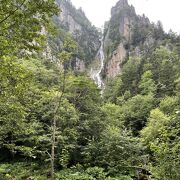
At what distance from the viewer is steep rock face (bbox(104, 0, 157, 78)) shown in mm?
94625

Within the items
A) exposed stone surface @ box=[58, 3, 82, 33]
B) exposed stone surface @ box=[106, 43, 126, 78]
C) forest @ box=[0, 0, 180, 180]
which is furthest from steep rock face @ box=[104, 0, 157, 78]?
forest @ box=[0, 0, 180, 180]

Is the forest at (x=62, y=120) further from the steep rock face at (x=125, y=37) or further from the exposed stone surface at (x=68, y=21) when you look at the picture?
the exposed stone surface at (x=68, y=21)

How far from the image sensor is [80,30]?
136 meters

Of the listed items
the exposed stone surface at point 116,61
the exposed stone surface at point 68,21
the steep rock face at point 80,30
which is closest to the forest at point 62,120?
the exposed stone surface at point 116,61

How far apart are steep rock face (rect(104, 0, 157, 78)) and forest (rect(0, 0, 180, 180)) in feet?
155

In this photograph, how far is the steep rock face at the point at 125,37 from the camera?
94625 mm

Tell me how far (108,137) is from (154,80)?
109 feet

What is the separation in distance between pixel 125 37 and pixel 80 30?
39250 mm

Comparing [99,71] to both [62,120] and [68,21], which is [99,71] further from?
[62,120]

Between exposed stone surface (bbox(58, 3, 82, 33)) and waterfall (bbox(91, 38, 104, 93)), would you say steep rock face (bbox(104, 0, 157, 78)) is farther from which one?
exposed stone surface (bbox(58, 3, 82, 33))

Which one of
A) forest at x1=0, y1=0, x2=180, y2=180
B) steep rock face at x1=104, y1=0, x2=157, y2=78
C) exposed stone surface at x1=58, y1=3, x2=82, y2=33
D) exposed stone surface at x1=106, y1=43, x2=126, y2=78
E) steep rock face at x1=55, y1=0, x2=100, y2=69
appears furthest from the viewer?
exposed stone surface at x1=58, y1=3, x2=82, y2=33

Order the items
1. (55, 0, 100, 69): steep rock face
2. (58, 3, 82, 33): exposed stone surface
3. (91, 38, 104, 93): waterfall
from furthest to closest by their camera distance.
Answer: (58, 3, 82, 33): exposed stone surface < (55, 0, 100, 69): steep rock face < (91, 38, 104, 93): waterfall

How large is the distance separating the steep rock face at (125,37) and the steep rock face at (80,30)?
13.4m

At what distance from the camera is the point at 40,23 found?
22.2ft
